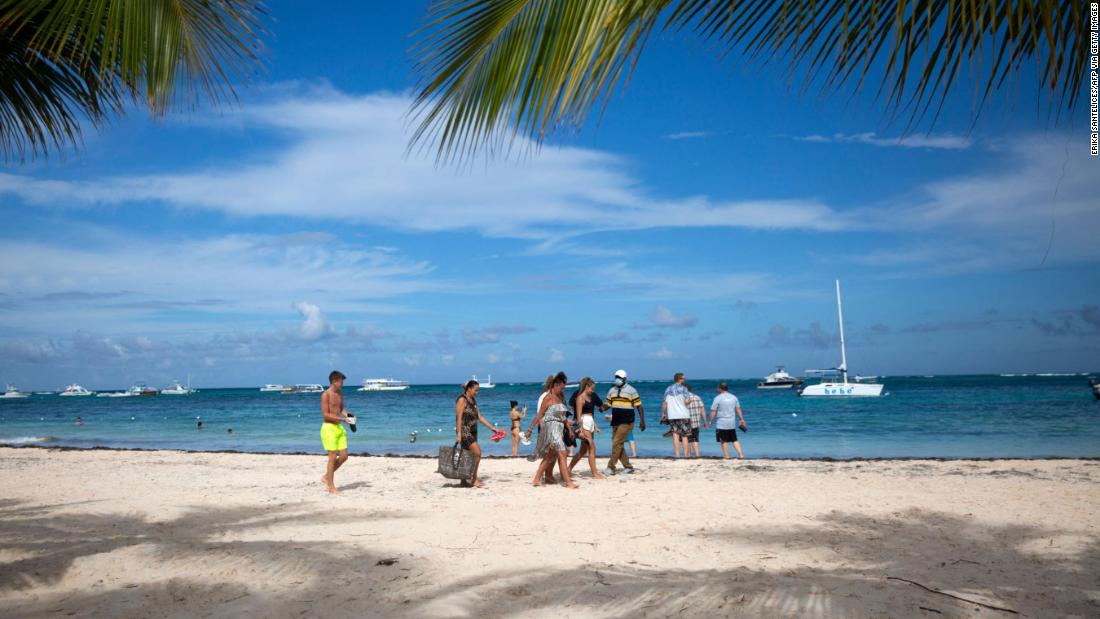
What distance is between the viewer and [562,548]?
6.75 metres

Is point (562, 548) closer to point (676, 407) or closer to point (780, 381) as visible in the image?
point (676, 407)

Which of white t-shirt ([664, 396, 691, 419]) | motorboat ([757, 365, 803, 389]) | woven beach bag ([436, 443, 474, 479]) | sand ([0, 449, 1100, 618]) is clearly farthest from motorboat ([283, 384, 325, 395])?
woven beach bag ([436, 443, 474, 479])

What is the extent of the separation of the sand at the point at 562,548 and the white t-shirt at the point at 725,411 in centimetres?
301

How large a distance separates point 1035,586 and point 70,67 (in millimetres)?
7027

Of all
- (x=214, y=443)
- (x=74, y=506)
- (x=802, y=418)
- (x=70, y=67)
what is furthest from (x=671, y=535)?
(x=802, y=418)

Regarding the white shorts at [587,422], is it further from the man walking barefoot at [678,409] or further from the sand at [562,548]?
the man walking barefoot at [678,409]

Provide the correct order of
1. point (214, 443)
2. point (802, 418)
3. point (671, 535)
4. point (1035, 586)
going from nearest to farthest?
1. point (1035, 586)
2. point (671, 535)
3. point (214, 443)
4. point (802, 418)

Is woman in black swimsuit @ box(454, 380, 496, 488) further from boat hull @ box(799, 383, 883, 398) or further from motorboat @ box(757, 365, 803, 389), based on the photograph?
motorboat @ box(757, 365, 803, 389)

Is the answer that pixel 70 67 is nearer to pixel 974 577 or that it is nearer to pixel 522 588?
pixel 522 588

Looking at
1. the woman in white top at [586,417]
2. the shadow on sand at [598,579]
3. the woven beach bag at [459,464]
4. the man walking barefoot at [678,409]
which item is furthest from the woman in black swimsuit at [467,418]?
the man walking barefoot at [678,409]

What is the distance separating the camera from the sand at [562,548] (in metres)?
5.17

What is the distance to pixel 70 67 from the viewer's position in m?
3.79

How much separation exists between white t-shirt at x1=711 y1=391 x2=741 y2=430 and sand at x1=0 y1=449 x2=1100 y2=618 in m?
3.01

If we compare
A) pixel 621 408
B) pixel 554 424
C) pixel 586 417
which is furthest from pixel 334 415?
pixel 621 408
